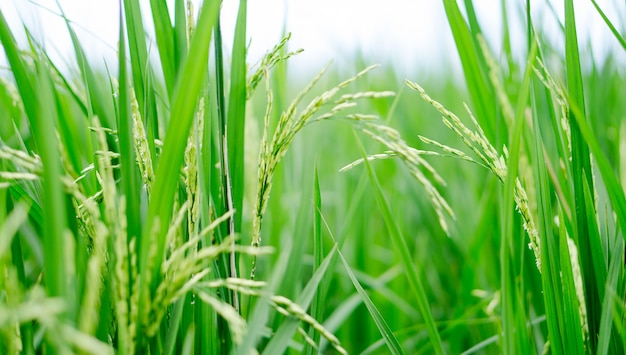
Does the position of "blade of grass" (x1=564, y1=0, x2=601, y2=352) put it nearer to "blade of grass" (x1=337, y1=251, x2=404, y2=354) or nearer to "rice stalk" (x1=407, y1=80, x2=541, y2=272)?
"rice stalk" (x1=407, y1=80, x2=541, y2=272)

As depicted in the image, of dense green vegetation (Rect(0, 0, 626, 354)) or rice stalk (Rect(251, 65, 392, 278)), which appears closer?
dense green vegetation (Rect(0, 0, 626, 354))

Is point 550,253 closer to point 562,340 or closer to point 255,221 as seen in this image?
point 562,340

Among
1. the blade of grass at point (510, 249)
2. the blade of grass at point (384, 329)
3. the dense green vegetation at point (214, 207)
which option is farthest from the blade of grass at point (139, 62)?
the blade of grass at point (510, 249)

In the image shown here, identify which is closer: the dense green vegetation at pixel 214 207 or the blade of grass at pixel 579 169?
the dense green vegetation at pixel 214 207

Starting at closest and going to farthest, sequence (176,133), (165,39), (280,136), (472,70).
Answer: (176,133) < (280,136) < (165,39) < (472,70)

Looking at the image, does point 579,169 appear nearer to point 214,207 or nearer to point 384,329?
point 384,329

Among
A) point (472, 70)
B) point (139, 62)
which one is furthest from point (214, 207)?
point (472, 70)

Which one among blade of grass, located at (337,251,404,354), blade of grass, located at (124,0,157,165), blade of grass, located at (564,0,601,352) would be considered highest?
blade of grass, located at (124,0,157,165)

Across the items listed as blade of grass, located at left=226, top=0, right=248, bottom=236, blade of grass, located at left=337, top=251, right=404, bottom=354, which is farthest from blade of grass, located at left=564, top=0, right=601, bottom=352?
blade of grass, located at left=226, top=0, right=248, bottom=236

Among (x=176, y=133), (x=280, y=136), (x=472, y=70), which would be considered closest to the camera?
(x=176, y=133)

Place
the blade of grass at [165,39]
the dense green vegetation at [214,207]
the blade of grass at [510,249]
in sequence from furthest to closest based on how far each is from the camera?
the blade of grass at [165,39] → the blade of grass at [510,249] → the dense green vegetation at [214,207]

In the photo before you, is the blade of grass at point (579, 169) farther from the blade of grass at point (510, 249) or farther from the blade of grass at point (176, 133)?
the blade of grass at point (176, 133)

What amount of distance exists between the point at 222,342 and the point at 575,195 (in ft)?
1.78

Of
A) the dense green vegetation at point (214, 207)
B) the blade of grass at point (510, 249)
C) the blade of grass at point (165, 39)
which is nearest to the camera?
the dense green vegetation at point (214, 207)
